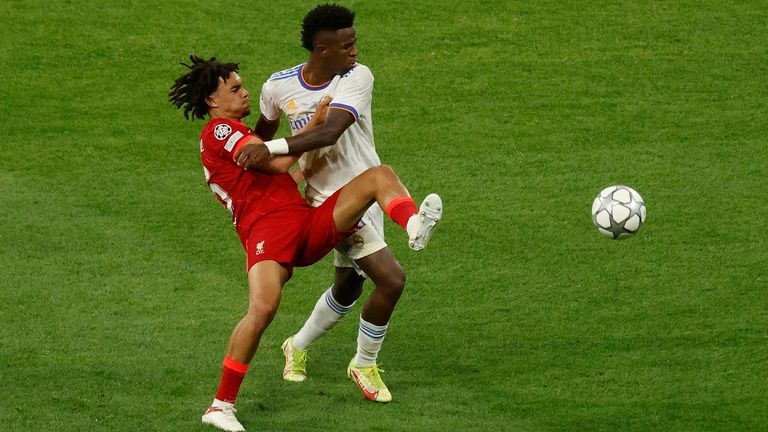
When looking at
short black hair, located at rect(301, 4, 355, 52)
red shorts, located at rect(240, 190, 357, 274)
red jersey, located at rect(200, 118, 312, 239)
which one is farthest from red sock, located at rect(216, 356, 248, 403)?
short black hair, located at rect(301, 4, 355, 52)

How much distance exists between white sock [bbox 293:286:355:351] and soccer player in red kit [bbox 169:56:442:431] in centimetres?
56

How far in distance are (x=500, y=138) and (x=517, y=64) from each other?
1.63 metres

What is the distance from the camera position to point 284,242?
6.64m

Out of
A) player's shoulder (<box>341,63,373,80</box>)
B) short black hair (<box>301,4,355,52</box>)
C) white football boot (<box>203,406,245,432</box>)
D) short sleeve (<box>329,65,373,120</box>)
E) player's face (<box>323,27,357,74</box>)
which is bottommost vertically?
white football boot (<box>203,406,245,432</box>)

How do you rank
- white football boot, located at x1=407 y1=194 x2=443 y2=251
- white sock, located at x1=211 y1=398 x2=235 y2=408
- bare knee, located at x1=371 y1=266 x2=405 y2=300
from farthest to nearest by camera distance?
bare knee, located at x1=371 y1=266 x2=405 y2=300 → white sock, located at x1=211 y1=398 x2=235 y2=408 → white football boot, located at x1=407 y1=194 x2=443 y2=251

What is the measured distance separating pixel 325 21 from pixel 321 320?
1.72m

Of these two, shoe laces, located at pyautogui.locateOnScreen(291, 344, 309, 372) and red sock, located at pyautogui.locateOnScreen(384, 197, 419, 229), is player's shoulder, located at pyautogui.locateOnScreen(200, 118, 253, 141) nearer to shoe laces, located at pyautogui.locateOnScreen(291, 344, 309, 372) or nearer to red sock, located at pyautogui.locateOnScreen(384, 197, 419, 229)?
red sock, located at pyautogui.locateOnScreen(384, 197, 419, 229)

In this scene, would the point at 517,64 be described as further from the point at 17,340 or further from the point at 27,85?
the point at 17,340

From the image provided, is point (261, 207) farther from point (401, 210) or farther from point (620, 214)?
point (620, 214)

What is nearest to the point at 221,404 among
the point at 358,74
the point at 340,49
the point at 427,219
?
the point at 427,219

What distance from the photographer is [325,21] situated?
278 inches

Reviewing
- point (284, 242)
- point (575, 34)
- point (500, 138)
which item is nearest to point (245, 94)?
point (284, 242)

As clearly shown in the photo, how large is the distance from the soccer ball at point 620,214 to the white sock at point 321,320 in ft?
4.97

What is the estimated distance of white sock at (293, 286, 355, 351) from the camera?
7363mm
